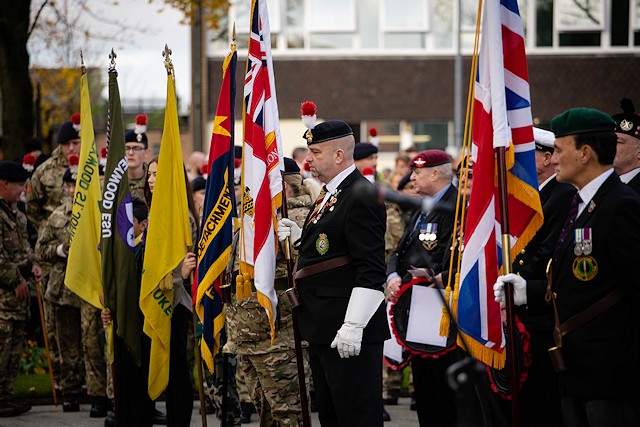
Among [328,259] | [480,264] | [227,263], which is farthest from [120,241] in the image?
[480,264]

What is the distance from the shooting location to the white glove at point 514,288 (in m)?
5.18

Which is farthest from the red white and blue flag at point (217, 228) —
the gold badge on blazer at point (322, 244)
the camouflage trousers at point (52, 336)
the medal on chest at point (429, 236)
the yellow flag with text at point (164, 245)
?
the camouflage trousers at point (52, 336)

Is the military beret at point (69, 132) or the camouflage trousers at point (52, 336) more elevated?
the military beret at point (69, 132)

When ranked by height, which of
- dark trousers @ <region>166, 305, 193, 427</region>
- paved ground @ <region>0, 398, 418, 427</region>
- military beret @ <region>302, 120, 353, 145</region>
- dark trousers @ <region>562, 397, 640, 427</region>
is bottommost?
paved ground @ <region>0, 398, 418, 427</region>

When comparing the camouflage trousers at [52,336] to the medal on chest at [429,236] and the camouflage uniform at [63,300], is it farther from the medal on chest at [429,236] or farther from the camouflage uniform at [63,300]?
the medal on chest at [429,236]

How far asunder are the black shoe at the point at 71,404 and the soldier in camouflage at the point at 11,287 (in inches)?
13.5

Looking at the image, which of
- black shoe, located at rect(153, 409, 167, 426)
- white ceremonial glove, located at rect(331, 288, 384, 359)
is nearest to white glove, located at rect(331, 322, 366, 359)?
white ceremonial glove, located at rect(331, 288, 384, 359)

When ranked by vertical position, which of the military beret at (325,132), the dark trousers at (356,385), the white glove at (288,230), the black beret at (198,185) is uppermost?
the military beret at (325,132)

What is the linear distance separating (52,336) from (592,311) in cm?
702

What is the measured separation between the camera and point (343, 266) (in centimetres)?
625

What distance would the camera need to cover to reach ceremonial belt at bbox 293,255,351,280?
624cm

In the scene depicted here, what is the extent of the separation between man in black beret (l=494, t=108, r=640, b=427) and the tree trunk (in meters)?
12.0

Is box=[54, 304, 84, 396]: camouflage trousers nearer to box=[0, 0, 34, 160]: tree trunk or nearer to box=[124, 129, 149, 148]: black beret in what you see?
box=[124, 129, 149, 148]: black beret

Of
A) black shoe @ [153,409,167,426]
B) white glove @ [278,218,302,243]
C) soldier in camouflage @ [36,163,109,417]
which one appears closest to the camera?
white glove @ [278,218,302,243]
